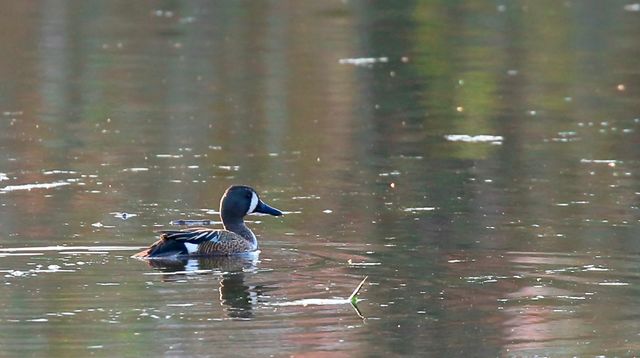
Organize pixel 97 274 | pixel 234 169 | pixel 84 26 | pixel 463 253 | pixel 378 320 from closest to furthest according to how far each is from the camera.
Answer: pixel 378 320, pixel 97 274, pixel 463 253, pixel 234 169, pixel 84 26

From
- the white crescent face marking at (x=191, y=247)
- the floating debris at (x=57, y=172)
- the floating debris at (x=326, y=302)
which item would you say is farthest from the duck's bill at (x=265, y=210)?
the floating debris at (x=57, y=172)

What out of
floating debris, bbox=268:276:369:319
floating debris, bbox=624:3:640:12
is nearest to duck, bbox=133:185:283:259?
floating debris, bbox=268:276:369:319

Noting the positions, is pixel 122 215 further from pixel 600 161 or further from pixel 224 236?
pixel 600 161

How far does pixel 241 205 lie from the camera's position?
38.7 ft

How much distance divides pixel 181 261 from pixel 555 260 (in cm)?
230

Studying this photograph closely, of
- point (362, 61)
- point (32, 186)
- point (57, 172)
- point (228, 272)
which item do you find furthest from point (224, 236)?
point (362, 61)

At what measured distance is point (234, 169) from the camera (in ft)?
47.0

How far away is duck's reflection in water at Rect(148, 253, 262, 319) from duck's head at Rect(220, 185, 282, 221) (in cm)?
71

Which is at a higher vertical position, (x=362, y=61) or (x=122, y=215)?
(x=122, y=215)

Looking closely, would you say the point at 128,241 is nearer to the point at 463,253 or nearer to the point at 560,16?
the point at 463,253

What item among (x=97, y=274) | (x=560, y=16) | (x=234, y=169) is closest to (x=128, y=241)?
(x=97, y=274)

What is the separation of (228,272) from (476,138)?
5970 mm

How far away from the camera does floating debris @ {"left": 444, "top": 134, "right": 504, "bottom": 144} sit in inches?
620

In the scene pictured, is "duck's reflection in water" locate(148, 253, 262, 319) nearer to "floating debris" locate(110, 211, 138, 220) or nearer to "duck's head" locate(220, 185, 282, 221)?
"duck's head" locate(220, 185, 282, 221)
